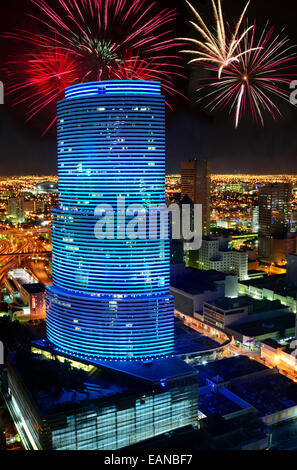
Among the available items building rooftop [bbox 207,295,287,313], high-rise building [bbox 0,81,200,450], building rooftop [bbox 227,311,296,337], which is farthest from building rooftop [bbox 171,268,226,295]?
high-rise building [bbox 0,81,200,450]

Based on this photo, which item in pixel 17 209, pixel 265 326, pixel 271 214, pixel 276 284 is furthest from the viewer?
pixel 17 209

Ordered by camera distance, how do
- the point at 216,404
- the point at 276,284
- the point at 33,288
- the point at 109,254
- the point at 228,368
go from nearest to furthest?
the point at 216,404, the point at 109,254, the point at 228,368, the point at 33,288, the point at 276,284

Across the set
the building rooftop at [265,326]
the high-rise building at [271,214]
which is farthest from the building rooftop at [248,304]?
the high-rise building at [271,214]

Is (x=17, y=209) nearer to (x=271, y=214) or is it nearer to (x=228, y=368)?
(x=271, y=214)

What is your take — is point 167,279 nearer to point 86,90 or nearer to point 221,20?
point 86,90

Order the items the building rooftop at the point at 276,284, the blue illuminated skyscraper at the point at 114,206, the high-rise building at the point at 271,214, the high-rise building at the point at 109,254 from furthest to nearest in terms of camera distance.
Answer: the high-rise building at the point at 271,214, the building rooftop at the point at 276,284, the blue illuminated skyscraper at the point at 114,206, the high-rise building at the point at 109,254

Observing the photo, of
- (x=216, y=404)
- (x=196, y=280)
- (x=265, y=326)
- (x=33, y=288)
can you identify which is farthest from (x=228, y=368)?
(x=33, y=288)

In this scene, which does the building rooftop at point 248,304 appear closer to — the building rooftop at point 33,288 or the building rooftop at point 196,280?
the building rooftop at point 196,280
